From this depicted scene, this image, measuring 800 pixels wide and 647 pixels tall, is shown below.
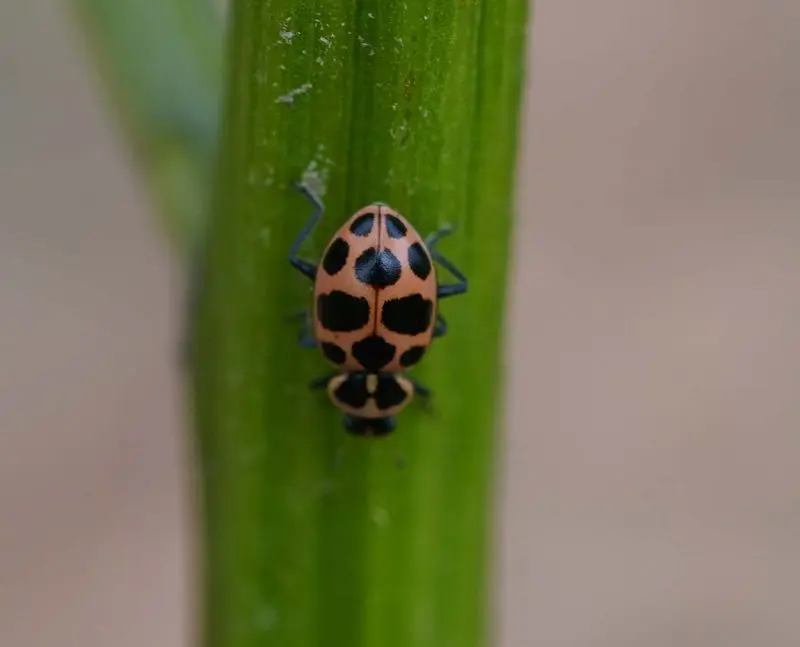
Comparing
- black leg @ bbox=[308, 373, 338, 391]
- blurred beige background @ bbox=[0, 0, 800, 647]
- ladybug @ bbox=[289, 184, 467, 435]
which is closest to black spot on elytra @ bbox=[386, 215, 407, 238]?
ladybug @ bbox=[289, 184, 467, 435]

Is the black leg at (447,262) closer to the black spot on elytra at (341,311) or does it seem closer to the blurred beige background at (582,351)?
the black spot on elytra at (341,311)

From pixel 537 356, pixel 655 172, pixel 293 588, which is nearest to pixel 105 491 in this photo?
A: pixel 537 356

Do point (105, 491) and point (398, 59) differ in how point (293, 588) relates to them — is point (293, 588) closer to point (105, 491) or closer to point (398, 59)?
point (398, 59)

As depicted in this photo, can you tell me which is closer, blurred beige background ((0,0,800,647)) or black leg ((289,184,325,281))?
black leg ((289,184,325,281))

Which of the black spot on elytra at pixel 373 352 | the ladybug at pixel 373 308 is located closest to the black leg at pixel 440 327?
the ladybug at pixel 373 308

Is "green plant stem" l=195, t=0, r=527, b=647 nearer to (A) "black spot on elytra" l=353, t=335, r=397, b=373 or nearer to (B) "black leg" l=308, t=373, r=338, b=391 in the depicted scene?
(B) "black leg" l=308, t=373, r=338, b=391

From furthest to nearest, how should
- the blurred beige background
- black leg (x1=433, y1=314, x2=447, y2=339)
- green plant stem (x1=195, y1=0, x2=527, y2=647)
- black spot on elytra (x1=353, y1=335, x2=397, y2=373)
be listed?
the blurred beige background < black spot on elytra (x1=353, y1=335, x2=397, y2=373) < black leg (x1=433, y1=314, x2=447, y2=339) < green plant stem (x1=195, y1=0, x2=527, y2=647)

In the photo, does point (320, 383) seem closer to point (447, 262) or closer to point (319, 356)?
point (319, 356)
